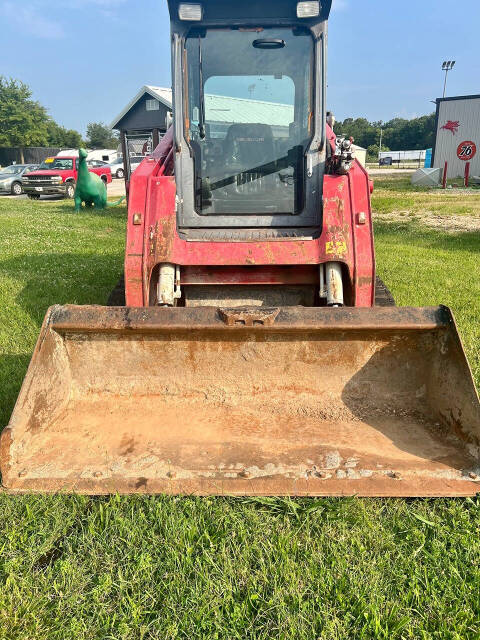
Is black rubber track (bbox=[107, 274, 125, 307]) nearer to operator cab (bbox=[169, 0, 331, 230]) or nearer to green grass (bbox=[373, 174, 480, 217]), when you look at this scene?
operator cab (bbox=[169, 0, 331, 230])

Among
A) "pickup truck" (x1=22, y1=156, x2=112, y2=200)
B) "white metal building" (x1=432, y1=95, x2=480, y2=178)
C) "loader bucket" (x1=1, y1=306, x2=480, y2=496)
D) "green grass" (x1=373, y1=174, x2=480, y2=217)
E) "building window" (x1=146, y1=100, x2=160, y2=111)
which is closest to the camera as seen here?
"loader bucket" (x1=1, y1=306, x2=480, y2=496)

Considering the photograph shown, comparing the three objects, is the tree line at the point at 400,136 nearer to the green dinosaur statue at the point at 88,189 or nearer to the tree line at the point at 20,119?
the tree line at the point at 20,119

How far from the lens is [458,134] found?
25641mm

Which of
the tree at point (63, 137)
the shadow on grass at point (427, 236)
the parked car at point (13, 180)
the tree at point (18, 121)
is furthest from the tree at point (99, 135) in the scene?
the shadow on grass at point (427, 236)

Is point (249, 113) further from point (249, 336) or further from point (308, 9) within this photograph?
point (249, 336)

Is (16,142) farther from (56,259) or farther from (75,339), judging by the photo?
(75,339)

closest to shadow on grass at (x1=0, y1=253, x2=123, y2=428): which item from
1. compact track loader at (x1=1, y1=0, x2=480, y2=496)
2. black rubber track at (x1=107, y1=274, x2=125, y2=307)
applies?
black rubber track at (x1=107, y1=274, x2=125, y2=307)

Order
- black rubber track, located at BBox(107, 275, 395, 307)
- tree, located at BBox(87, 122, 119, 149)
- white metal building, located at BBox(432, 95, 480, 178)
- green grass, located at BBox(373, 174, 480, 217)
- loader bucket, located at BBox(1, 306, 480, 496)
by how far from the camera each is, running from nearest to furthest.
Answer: loader bucket, located at BBox(1, 306, 480, 496)
black rubber track, located at BBox(107, 275, 395, 307)
green grass, located at BBox(373, 174, 480, 217)
white metal building, located at BBox(432, 95, 480, 178)
tree, located at BBox(87, 122, 119, 149)

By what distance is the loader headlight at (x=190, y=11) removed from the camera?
366 centimetres

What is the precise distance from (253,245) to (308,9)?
1.80 meters

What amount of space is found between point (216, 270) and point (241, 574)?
7.43ft

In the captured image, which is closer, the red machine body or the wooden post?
the red machine body

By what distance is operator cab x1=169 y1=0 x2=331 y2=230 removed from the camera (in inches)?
150

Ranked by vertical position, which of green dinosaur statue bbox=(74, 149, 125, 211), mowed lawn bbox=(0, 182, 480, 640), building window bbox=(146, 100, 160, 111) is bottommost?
mowed lawn bbox=(0, 182, 480, 640)
